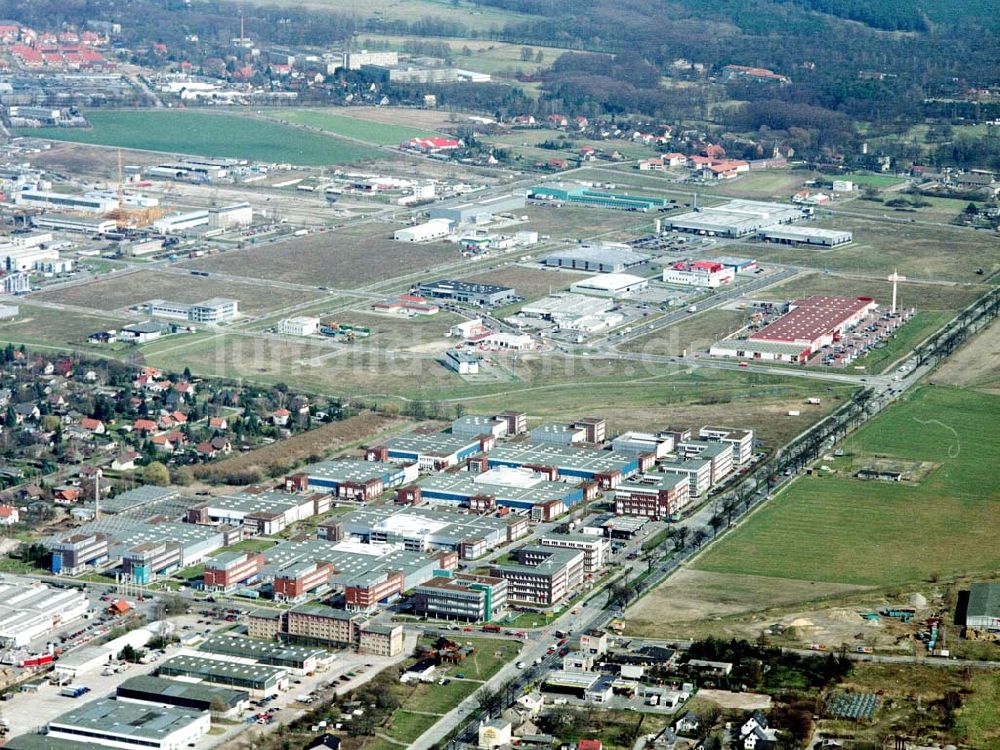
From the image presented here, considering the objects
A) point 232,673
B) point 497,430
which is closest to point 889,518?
point 497,430

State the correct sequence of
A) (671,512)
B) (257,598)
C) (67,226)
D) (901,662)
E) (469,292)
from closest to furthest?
1. (901,662)
2. (257,598)
3. (671,512)
4. (469,292)
5. (67,226)

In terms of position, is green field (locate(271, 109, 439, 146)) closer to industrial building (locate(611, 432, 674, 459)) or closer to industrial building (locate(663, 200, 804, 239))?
industrial building (locate(663, 200, 804, 239))

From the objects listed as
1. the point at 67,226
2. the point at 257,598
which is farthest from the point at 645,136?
the point at 257,598

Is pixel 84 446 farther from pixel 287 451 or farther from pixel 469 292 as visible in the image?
pixel 469 292

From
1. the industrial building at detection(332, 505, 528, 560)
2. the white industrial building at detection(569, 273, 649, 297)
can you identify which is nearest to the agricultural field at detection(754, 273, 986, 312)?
the white industrial building at detection(569, 273, 649, 297)

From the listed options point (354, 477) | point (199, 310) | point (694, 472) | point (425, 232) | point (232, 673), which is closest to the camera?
point (232, 673)

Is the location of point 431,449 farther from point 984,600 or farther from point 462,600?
point 984,600
